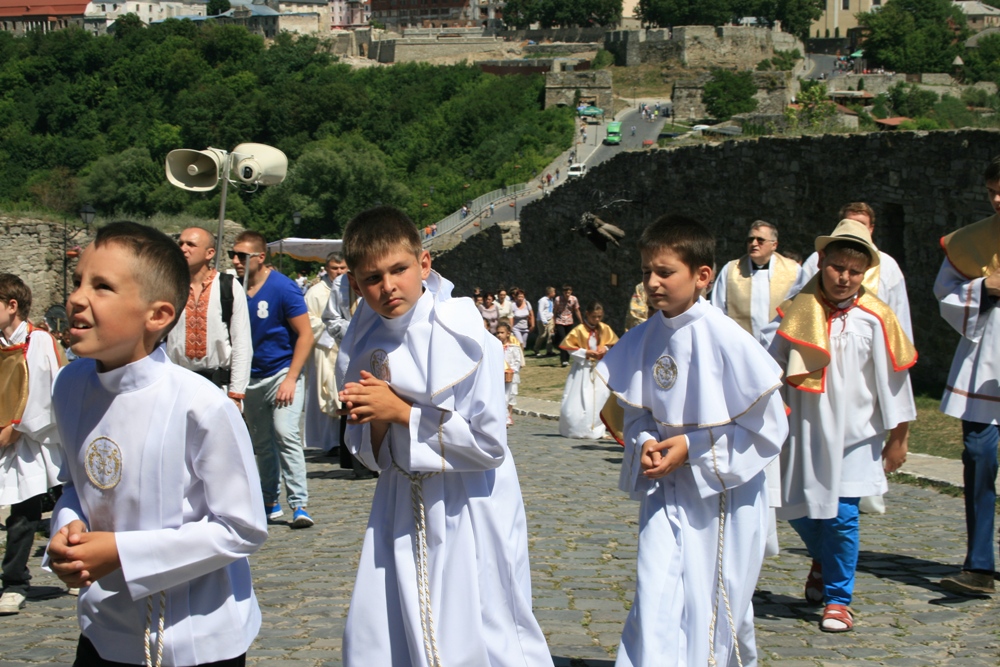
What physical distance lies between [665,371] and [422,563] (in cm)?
115

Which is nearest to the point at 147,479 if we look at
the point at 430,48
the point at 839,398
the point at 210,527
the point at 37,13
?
the point at 210,527

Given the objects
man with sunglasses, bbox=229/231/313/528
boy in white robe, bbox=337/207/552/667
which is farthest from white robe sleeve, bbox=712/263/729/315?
boy in white robe, bbox=337/207/552/667

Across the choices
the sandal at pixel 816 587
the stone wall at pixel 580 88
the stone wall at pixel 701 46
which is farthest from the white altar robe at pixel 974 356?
the stone wall at pixel 701 46

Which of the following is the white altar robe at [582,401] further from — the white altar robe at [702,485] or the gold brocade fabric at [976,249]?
the white altar robe at [702,485]

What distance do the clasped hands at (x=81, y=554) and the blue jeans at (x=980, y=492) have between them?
415 cm

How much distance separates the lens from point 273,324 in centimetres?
703

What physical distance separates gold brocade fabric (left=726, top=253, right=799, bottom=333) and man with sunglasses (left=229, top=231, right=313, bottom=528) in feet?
9.34

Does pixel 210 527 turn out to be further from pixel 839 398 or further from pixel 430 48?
pixel 430 48

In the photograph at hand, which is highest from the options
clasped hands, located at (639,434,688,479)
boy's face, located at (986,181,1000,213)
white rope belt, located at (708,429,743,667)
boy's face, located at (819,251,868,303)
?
boy's face, located at (986,181,1000,213)

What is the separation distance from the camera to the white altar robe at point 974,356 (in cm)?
542

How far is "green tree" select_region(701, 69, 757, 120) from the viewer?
6444 cm

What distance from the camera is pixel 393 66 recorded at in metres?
103

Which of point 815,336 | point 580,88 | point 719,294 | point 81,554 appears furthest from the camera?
point 580,88

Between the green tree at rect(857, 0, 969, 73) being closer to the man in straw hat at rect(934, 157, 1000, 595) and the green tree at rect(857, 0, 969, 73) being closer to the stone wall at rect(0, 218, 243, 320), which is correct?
the stone wall at rect(0, 218, 243, 320)
